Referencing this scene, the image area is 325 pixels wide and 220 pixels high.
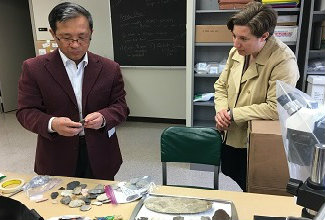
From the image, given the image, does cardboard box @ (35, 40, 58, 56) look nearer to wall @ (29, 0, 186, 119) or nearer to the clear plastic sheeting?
wall @ (29, 0, 186, 119)

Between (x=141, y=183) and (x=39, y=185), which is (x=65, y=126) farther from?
(x=141, y=183)

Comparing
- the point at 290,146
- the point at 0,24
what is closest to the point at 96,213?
the point at 290,146

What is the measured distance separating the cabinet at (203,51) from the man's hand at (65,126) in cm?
177

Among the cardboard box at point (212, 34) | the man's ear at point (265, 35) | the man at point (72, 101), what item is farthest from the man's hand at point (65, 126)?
the cardboard box at point (212, 34)

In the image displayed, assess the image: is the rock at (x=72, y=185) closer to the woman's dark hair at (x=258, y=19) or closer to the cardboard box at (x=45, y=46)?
the woman's dark hair at (x=258, y=19)

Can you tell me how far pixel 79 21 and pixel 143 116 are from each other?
3.31 metres

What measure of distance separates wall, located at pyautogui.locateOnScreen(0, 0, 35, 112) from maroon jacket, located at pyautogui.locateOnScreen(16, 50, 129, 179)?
418 centimetres

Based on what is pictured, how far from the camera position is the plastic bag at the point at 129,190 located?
4.10 feet

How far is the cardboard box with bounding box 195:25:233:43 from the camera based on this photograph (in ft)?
9.18

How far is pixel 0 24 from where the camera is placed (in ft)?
15.8

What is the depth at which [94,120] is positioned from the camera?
136 centimetres

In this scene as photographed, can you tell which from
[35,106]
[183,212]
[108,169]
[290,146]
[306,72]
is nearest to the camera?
[290,146]

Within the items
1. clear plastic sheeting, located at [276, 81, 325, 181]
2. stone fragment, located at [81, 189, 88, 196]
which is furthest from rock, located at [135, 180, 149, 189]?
clear plastic sheeting, located at [276, 81, 325, 181]

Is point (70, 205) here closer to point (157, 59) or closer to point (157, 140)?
point (157, 140)
